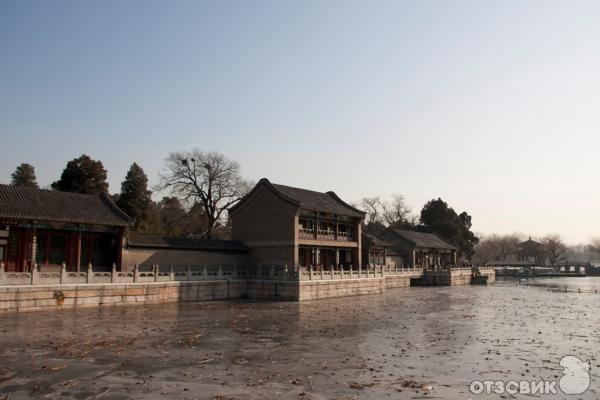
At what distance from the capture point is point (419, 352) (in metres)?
14.9

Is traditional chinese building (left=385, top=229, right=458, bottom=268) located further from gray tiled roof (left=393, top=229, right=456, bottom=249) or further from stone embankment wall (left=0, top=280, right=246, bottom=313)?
stone embankment wall (left=0, top=280, right=246, bottom=313)

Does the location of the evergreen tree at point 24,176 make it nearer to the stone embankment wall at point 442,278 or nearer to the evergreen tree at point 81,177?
the evergreen tree at point 81,177

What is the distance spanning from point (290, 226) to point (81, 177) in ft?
68.1

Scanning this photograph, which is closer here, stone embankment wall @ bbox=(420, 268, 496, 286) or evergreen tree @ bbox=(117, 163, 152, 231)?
evergreen tree @ bbox=(117, 163, 152, 231)

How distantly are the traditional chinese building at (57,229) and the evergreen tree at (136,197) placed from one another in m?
16.3

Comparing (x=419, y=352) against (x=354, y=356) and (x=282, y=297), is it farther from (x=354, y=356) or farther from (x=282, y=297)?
(x=282, y=297)

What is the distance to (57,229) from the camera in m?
28.5

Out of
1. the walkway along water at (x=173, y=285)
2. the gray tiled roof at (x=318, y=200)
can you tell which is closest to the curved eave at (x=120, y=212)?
the walkway along water at (x=173, y=285)

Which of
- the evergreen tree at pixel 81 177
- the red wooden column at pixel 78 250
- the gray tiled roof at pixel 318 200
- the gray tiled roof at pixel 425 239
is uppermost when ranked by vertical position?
the evergreen tree at pixel 81 177

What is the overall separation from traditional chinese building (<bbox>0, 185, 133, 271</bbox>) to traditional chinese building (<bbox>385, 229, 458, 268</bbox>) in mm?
35801

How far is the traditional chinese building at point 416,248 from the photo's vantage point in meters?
61.1

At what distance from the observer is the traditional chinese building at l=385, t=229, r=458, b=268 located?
61125mm

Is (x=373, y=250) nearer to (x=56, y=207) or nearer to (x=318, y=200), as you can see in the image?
(x=318, y=200)

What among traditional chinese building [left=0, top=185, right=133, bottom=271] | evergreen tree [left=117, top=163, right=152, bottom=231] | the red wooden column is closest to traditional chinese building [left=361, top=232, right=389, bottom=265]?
evergreen tree [left=117, top=163, right=152, bottom=231]
